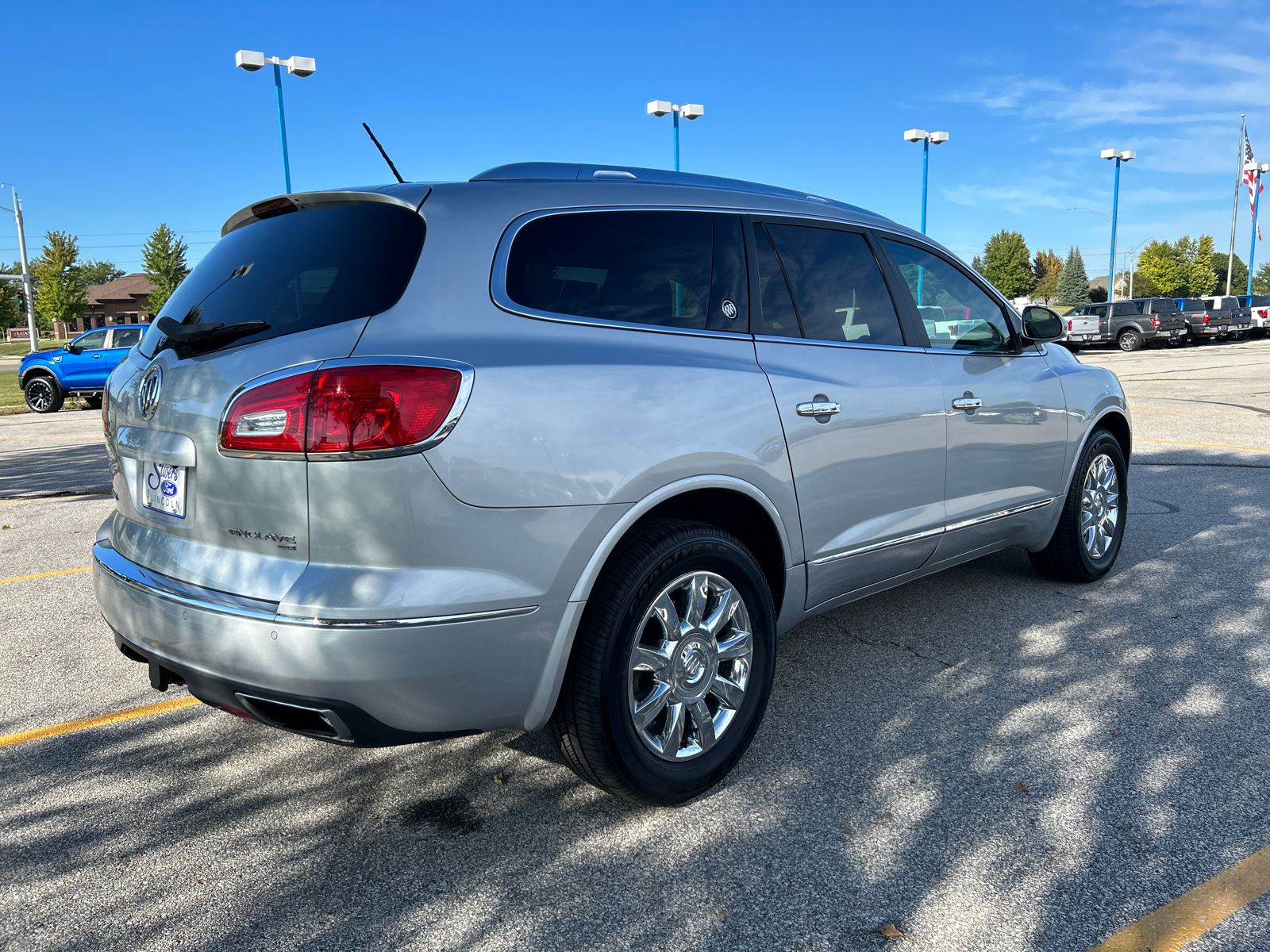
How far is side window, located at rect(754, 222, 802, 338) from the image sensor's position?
335 cm

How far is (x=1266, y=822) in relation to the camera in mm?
2770

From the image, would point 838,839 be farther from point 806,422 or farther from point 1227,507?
point 1227,507

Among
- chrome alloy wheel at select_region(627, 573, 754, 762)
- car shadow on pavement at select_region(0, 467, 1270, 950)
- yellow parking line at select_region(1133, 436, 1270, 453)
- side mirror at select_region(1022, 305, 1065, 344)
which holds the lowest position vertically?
car shadow on pavement at select_region(0, 467, 1270, 950)

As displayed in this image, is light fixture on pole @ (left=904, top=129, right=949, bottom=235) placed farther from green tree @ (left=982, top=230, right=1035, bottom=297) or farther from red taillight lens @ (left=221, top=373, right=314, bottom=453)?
green tree @ (left=982, top=230, right=1035, bottom=297)

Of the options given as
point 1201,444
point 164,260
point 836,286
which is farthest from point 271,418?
point 164,260

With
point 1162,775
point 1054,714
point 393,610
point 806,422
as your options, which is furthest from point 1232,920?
point 393,610

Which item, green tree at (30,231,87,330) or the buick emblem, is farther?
green tree at (30,231,87,330)

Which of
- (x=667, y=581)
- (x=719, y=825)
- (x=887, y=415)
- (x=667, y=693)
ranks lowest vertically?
(x=719, y=825)

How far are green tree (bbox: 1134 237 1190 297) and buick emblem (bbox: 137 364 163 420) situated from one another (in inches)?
4746

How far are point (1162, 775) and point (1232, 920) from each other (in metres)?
0.76

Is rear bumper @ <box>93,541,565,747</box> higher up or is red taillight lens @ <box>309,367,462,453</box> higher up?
red taillight lens @ <box>309,367,462,453</box>

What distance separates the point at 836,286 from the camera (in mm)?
3715

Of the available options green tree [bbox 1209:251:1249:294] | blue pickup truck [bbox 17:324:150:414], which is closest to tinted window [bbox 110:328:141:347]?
blue pickup truck [bbox 17:324:150:414]

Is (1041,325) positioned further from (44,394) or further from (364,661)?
(44,394)
